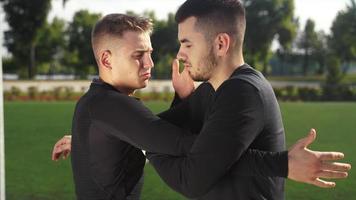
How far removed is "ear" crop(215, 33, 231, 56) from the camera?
1.99 meters

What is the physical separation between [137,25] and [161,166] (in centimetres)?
65

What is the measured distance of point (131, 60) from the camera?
2270mm

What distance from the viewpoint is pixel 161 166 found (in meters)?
1.99

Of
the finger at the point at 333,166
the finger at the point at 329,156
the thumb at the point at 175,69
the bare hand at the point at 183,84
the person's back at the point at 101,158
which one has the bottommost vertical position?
the person's back at the point at 101,158

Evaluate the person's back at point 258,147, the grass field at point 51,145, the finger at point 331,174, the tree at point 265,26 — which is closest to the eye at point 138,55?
the person's back at point 258,147

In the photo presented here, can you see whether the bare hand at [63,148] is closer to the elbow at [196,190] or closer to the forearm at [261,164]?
the elbow at [196,190]

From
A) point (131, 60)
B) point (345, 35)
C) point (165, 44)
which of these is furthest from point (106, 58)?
point (165, 44)

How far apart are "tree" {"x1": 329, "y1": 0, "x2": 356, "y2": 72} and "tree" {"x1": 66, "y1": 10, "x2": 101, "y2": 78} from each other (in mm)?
26581

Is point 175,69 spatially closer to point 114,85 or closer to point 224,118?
point 114,85

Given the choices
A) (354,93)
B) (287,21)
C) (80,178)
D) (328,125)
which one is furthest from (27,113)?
(287,21)

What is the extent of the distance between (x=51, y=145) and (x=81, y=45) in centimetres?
4525

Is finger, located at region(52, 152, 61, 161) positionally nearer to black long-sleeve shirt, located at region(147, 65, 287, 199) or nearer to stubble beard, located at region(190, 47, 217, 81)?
black long-sleeve shirt, located at region(147, 65, 287, 199)

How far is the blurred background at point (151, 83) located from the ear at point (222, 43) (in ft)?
18.2

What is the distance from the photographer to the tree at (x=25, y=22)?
5544 cm
